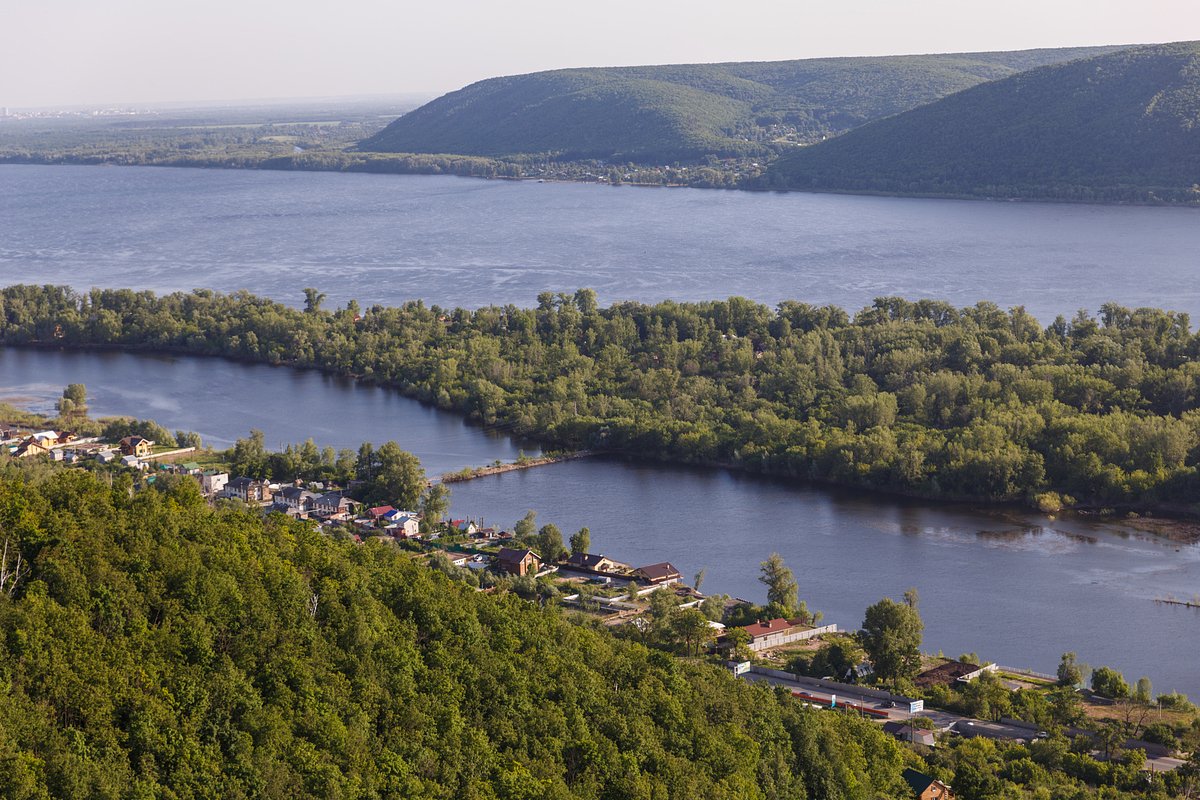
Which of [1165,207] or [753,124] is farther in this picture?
[753,124]

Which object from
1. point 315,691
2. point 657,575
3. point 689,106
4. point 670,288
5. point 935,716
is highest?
point 689,106

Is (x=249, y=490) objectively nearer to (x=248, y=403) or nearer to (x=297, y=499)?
(x=297, y=499)

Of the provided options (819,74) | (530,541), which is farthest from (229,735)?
(819,74)

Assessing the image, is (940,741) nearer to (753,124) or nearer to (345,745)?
(345,745)

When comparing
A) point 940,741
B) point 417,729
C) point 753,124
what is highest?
point 753,124

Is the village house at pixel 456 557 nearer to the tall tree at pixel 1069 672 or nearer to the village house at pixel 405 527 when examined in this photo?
the village house at pixel 405 527

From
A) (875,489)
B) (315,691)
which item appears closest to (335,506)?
(875,489)

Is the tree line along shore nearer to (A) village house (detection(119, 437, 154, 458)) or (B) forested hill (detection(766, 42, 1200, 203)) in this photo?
(A) village house (detection(119, 437, 154, 458))
